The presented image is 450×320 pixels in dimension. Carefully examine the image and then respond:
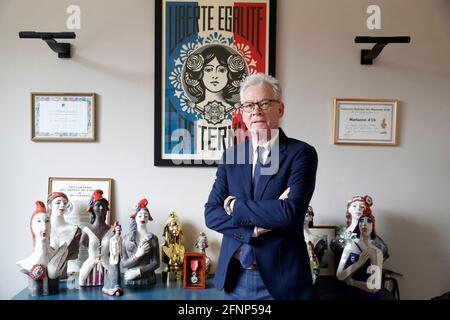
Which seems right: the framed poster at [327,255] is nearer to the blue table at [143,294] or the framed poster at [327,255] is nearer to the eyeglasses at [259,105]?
the blue table at [143,294]

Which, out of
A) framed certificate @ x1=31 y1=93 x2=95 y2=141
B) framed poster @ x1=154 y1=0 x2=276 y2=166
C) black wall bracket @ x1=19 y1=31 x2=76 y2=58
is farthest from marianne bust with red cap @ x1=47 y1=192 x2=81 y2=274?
black wall bracket @ x1=19 y1=31 x2=76 y2=58

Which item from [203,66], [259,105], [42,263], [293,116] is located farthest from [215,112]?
[42,263]

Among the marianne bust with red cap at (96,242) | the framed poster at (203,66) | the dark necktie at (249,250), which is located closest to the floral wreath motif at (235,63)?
the framed poster at (203,66)

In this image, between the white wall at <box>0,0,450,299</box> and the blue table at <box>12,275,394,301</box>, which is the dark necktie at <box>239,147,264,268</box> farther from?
the white wall at <box>0,0,450,299</box>

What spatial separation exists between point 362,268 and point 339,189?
1.33 ft

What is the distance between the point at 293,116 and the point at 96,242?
1121mm

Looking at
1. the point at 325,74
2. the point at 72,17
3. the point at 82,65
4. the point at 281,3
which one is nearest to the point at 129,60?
the point at 82,65

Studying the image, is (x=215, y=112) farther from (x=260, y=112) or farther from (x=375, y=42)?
(x=375, y=42)

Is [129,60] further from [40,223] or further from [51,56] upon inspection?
[40,223]

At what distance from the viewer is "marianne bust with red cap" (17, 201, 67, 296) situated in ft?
4.90

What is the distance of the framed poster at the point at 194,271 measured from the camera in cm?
163

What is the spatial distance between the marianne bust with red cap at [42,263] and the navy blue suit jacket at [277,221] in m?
0.78

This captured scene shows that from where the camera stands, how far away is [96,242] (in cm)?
163

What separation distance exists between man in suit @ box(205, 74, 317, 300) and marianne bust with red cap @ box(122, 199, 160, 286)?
0.51 meters
